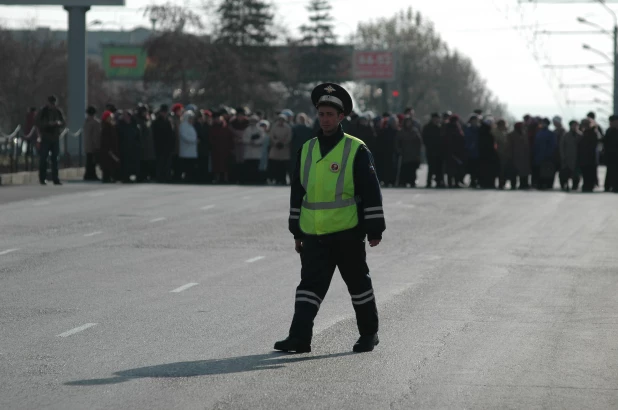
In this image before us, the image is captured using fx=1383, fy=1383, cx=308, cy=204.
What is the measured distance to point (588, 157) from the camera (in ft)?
102

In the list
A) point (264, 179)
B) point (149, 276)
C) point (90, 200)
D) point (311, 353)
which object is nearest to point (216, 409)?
point (311, 353)

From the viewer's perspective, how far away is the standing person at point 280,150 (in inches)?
1215

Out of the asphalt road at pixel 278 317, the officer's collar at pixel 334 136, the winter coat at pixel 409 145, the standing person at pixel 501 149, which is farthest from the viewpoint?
the standing person at pixel 501 149

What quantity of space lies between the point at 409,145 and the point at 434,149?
570 millimetres

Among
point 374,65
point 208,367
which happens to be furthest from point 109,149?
point 374,65

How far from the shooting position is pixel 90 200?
2366 cm

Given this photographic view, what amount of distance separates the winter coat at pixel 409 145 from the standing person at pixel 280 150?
2513mm

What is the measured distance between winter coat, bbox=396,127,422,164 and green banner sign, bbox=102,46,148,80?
278 ft

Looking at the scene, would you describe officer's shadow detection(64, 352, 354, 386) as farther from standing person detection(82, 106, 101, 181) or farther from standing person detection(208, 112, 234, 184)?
standing person detection(208, 112, 234, 184)

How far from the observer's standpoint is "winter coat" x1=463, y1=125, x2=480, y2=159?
31172mm

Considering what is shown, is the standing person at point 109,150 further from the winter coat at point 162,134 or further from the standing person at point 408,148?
the standing person at point 408,148

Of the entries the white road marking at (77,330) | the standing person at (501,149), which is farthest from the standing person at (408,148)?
the white road marking at (77,330)

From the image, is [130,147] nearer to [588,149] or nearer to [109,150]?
[109,150]

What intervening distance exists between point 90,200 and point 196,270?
10.4m
